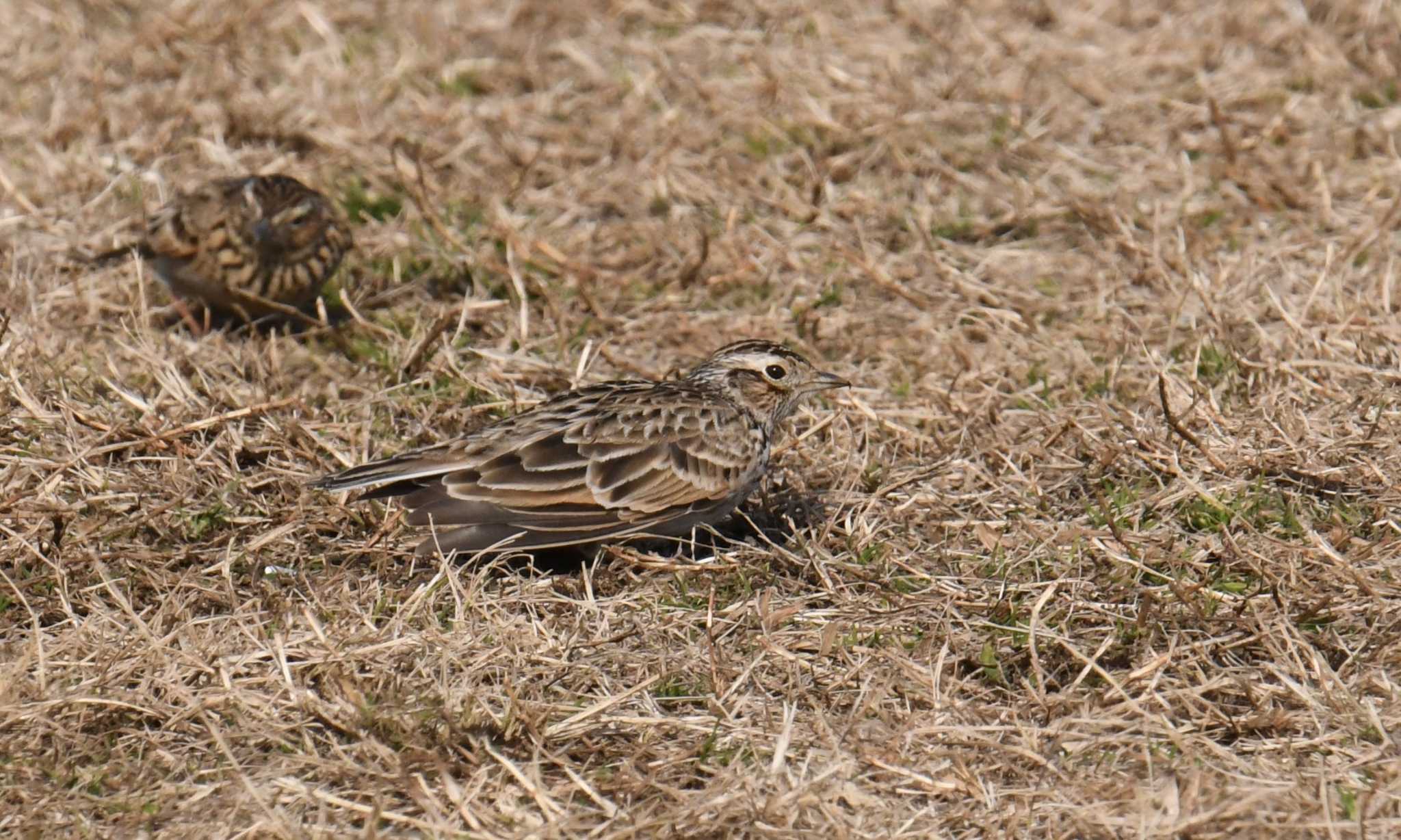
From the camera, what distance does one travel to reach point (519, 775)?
5246 millimetres

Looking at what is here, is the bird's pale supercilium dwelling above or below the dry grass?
above

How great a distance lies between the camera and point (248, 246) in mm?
8492

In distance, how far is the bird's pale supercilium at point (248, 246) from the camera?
848cm

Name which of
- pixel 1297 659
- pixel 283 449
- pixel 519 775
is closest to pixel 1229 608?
pixel 1297 659

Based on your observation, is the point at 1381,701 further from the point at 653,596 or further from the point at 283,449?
the point at 283,449

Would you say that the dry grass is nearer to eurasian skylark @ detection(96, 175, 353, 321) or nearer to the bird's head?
eurasian skylark @ detection(96, 175, 353, 321)

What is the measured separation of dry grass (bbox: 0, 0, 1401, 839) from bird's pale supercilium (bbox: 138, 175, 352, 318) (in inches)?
9.2

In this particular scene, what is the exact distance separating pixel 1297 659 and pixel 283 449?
13.2 ft

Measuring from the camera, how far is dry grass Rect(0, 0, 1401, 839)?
539 centimetres

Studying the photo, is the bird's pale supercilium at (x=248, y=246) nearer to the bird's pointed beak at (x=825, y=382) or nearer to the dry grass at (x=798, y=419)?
the dry grass at (x=798, y=419)

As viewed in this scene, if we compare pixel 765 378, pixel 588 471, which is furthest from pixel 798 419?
pixel 588 471

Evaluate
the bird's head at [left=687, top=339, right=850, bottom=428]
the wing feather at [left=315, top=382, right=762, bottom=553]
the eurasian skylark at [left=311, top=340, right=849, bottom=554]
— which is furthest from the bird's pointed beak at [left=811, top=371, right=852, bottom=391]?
the wing feather at [left=315, top=382, right=762, bottom=553]

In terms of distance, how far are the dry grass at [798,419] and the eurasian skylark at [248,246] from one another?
0.24 m

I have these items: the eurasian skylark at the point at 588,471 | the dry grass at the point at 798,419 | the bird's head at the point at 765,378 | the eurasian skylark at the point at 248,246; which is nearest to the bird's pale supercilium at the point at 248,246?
the eurasian skylark at the point at 248,246
